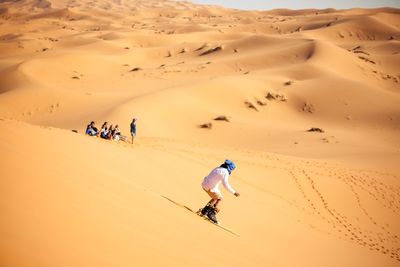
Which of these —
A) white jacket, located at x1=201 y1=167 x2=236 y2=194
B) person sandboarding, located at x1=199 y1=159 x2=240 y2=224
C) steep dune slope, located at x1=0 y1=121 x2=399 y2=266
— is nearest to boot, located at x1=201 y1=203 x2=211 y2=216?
person sandboarding, located at x1=199 y1=159 x2=240 y2=224

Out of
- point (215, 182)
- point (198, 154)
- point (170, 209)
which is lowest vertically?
point (198, 154)

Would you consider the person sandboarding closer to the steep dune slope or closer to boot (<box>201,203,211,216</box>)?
boot (<box>201,203,211,216</box>)

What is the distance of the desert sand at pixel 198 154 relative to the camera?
13.0 ft

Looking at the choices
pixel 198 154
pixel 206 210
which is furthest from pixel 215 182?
pixel 198 154

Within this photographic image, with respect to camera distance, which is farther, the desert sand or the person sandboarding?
the person sandboarding

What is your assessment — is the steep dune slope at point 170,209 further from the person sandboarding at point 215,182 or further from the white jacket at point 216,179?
the white jacket at point 216,179

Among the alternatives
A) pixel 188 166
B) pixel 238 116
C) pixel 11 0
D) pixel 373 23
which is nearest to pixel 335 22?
pixel 373 23

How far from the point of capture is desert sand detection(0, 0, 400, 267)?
3.95 m

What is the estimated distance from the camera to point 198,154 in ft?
45.8

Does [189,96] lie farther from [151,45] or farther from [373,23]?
[373,23]

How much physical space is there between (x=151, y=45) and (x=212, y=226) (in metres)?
50.1

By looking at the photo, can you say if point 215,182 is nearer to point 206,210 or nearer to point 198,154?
point 206,210

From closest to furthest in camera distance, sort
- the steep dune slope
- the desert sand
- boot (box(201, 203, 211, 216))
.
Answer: the steep dune slope < the desert sand < boot (box(201, 203, 211, 216))

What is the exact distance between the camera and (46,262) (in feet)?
9.09
